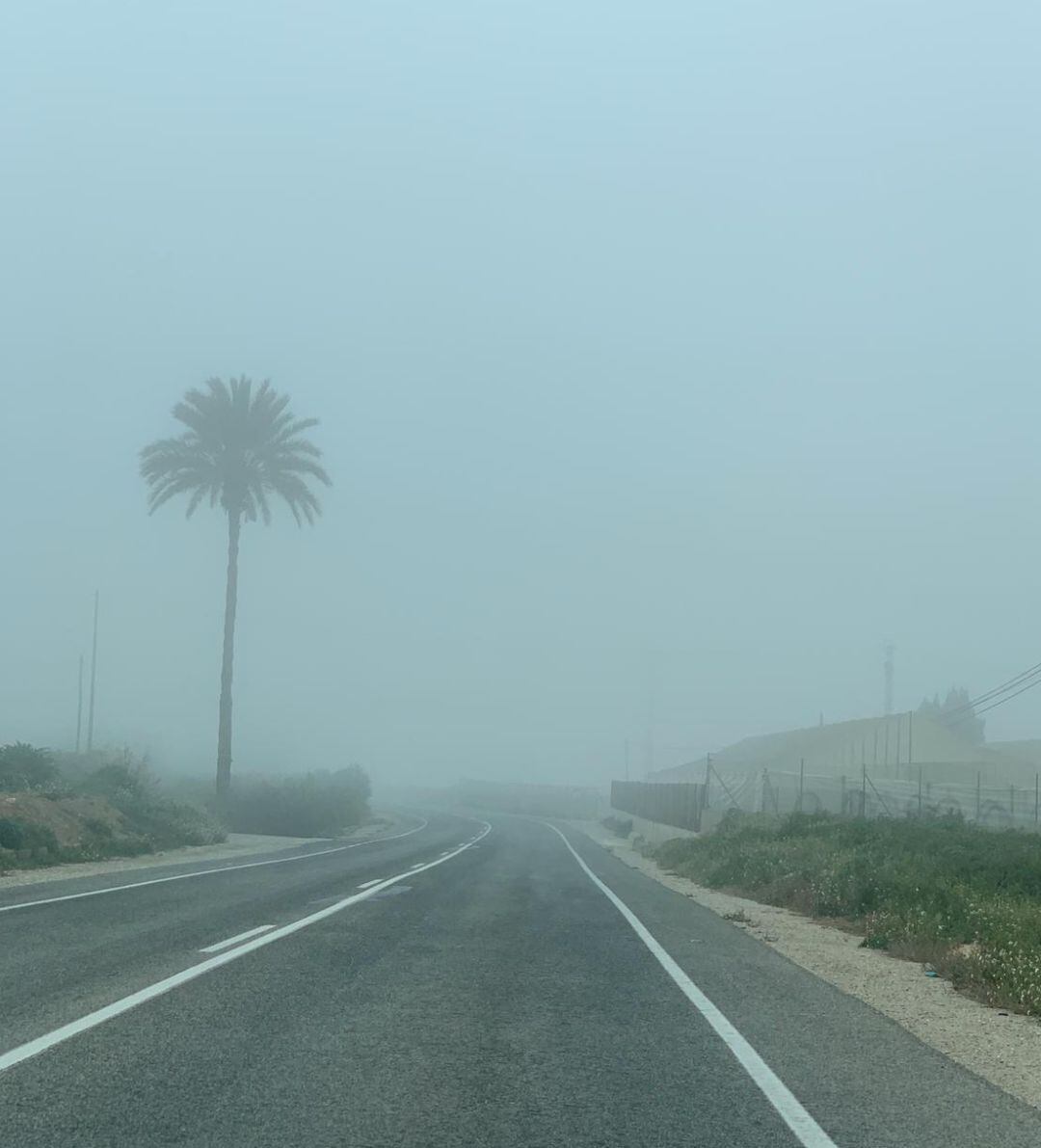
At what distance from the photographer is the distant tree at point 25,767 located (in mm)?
34719

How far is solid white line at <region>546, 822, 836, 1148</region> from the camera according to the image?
6.32m

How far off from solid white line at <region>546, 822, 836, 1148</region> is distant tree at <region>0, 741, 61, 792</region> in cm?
2591

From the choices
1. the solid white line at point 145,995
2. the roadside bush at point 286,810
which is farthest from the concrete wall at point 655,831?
the solid white line at point 145,995

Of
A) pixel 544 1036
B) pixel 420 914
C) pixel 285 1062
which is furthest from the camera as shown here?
pixel 420 914

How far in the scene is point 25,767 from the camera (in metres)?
36.3

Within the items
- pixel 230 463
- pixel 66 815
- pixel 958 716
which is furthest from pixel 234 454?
pixel 958 716

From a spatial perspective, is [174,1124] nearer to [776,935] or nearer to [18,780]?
[776,935]

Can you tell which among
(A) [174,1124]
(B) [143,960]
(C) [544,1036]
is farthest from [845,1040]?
(B) [143,960]

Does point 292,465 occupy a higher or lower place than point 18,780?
higher

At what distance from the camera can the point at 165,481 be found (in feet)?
164

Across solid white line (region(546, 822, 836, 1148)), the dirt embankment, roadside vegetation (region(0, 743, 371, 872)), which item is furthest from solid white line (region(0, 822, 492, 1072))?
the dirt embankment

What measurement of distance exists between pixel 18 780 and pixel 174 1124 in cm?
3131

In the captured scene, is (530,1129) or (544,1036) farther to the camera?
(544,1036)

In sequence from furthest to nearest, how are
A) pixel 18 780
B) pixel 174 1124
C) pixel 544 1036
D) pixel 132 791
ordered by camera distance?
pixel 132 791
pixel 18 780
pixel 544 1036
pixel 174 1124
